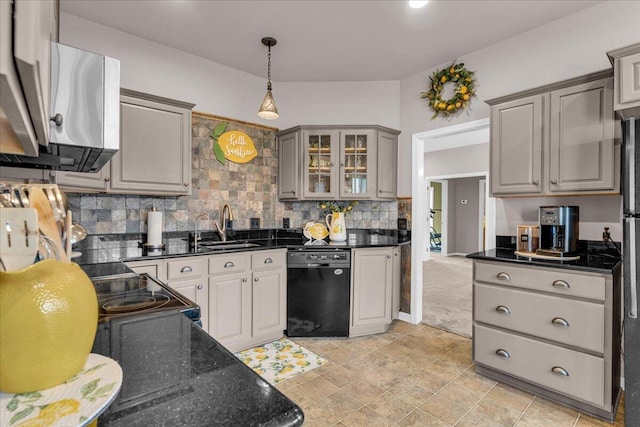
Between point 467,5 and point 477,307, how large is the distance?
91.1 inches

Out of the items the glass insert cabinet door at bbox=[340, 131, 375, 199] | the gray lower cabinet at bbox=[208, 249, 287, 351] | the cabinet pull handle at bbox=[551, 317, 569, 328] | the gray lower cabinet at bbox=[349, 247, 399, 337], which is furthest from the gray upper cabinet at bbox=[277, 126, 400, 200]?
the cabinet pull handle at bbox=[551, 317, 569, 328]

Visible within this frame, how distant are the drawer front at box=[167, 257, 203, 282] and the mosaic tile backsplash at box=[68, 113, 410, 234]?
2.47 ft

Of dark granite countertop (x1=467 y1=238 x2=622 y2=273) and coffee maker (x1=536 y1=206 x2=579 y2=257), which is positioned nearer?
dark granite countertop (x1=467 y1=238 x2=622 y2=273)

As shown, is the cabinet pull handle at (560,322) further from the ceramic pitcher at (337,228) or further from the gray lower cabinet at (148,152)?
the gray lower cabinet at (148,152)

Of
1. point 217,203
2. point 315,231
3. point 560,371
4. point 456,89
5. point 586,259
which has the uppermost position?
point 456,89

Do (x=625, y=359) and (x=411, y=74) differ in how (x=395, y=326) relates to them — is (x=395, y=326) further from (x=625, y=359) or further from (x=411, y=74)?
(x=411, y=74)

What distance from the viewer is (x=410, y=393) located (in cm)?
223

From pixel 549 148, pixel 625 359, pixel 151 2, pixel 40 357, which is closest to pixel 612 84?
pixel 549 148

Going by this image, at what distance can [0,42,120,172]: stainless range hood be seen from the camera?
0.97 m

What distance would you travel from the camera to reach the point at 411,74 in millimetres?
3639

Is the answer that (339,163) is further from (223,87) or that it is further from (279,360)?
(279,360)

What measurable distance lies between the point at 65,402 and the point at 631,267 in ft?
8.01

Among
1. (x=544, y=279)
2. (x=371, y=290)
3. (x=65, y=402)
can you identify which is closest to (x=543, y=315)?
(x=544, y=279)

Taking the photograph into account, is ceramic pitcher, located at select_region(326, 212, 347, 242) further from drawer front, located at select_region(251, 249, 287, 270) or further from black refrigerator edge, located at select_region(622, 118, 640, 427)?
black refrigerator edge, located at select_region(622, 118, 640, 427)
